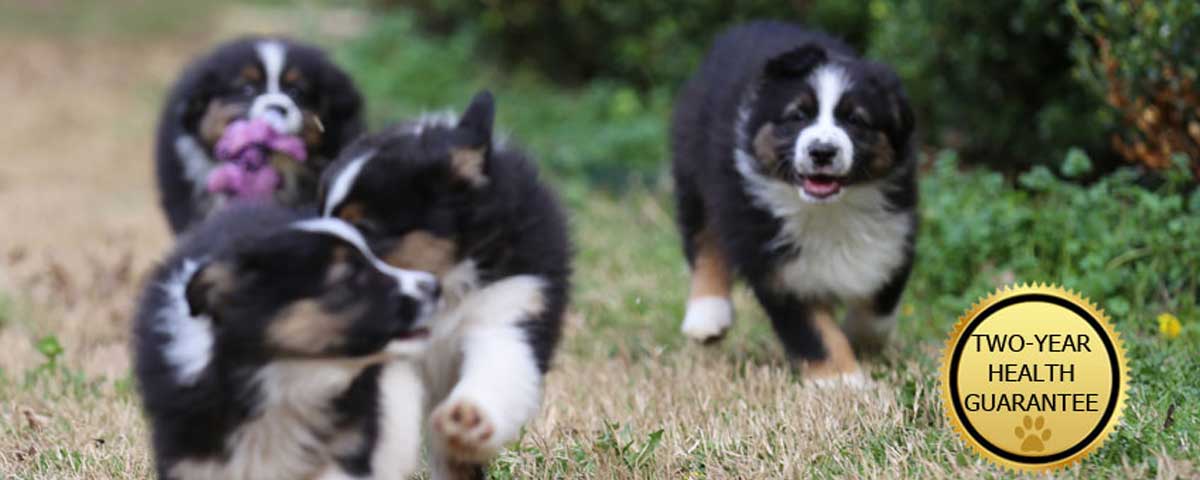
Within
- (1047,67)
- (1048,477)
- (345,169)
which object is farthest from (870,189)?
(1047,67)

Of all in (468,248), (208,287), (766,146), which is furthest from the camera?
(766,146)

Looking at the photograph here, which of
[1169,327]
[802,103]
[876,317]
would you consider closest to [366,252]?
[802,103]

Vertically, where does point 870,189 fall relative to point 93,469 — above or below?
above

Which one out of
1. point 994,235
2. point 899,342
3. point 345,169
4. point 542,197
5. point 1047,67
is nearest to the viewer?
point 345,169

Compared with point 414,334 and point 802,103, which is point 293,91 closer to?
point 802,103

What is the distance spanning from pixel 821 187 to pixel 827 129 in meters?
0.21

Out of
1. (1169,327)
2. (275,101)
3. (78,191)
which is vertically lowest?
(78,191)

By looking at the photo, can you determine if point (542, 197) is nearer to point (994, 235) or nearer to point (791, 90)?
point (791, 90)

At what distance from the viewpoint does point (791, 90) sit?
482cm

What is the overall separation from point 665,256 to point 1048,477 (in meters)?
4.07

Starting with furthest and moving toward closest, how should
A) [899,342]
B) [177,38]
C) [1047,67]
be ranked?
[177,38] < [1047,67] < [899,342]

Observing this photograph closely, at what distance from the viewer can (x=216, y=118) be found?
543cm

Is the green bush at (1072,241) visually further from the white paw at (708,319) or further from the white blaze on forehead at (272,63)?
the white blaze on forehead at (272,63)

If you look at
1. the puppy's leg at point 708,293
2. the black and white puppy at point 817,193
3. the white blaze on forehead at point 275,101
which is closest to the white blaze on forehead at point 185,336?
the white blaze on forehead at point 275,101
